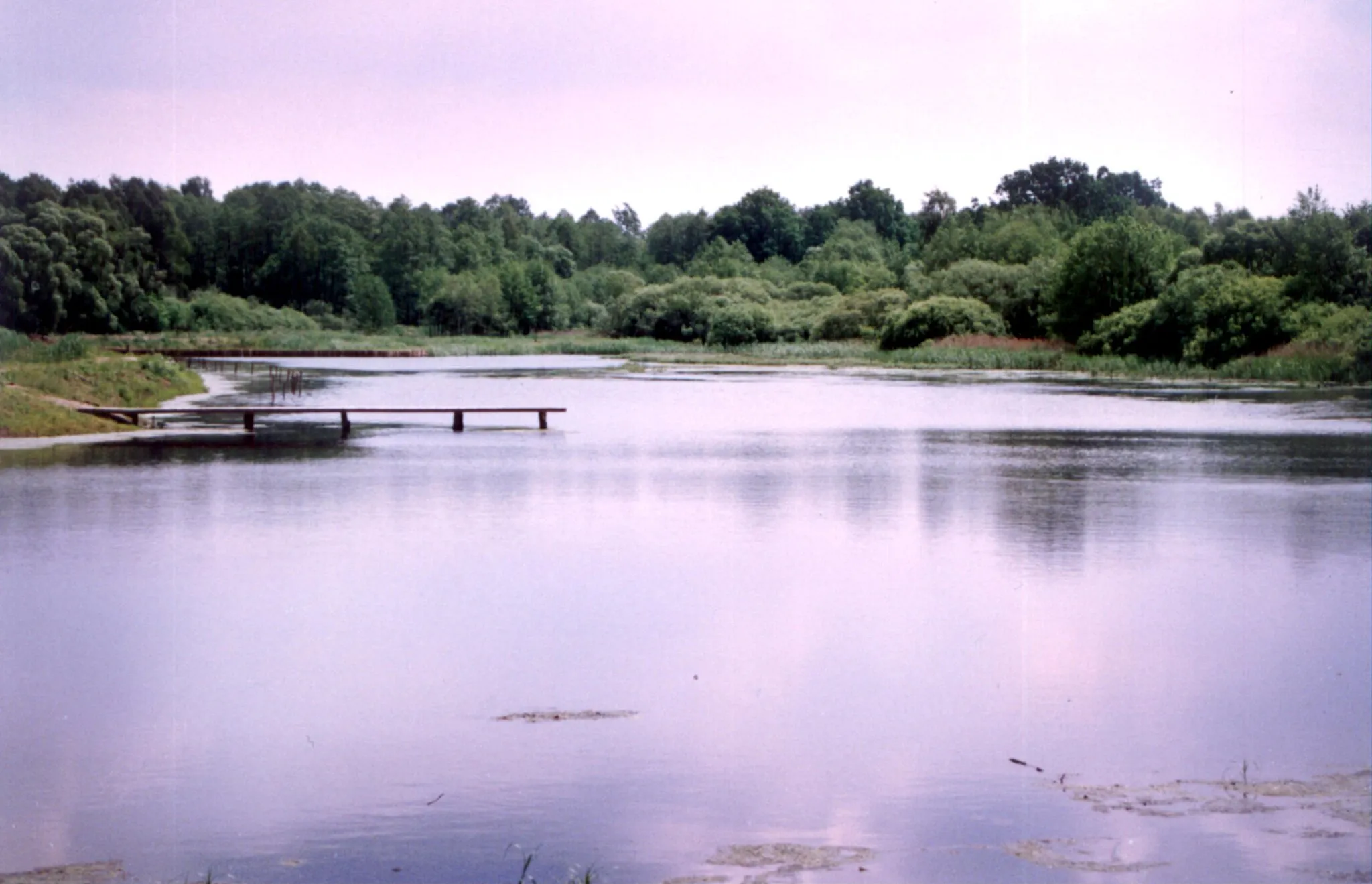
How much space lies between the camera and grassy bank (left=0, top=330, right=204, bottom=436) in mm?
21969

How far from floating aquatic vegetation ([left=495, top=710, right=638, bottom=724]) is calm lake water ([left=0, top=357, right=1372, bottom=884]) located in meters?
0.13

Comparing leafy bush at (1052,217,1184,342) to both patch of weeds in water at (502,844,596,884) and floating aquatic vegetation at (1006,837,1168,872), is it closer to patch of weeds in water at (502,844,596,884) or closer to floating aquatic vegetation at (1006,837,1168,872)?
floating aquatic vegetation at (1006,837,1168,872)

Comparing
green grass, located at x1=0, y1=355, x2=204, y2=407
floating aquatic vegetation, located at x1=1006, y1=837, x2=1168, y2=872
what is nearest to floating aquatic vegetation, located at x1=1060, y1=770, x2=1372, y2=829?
floating aquatic vegetation, located at x1=1006, y1=837, x2=1168, y2=872

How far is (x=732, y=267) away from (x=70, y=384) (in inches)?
2033

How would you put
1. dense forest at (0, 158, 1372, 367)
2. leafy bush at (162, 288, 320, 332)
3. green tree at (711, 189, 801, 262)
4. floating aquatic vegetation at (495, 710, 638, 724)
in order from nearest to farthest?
1. floating aquatic vegetation at (495, 710, 638, 724)
2. dense forest at (0, 158, 1372, 367)
3. leafy bush at (162, 288, 320, 332)
4. green tree at (711, 189, 801, 262)

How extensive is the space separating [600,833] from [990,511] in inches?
357

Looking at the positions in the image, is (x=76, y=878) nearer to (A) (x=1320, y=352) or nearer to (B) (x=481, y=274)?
(A) (x=1320, y=352)

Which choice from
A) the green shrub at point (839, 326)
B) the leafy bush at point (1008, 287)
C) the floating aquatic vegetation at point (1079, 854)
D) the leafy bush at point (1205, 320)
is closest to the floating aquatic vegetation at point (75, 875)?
the floating aquatic vegetation at point (1079, 854)

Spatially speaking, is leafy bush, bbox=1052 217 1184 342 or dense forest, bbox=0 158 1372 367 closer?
dense forest, bbox=0 158 1372 367

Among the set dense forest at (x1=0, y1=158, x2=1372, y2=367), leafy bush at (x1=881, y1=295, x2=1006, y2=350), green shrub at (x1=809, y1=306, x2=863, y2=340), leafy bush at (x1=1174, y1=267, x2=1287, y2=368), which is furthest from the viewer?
green shrub at (x1=809, y1=306, x2=863, y2=340)

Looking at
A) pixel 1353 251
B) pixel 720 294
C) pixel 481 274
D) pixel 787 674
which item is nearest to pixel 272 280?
pixel 481 274

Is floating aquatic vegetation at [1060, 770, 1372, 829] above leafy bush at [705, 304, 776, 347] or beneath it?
beneath

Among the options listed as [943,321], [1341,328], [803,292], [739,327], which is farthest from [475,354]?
[1341,328]

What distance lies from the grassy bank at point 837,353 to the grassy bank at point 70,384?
11377mm
